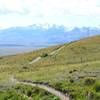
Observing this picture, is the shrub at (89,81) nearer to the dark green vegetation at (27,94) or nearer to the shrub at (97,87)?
the shrub at (97,87)

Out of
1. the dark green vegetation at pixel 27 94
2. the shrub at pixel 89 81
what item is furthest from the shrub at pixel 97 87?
the dark green vegetation at pixel 27 94

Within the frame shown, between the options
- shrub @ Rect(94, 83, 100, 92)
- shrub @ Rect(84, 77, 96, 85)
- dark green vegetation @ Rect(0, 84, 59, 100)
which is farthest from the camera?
shrub @ Rect(84, 77, 96, 85)

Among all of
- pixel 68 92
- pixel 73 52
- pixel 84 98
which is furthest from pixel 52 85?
pixel 73 52

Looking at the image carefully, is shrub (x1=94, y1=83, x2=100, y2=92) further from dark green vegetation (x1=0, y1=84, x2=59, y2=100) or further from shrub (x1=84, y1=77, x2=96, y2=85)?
dark green vegetation (x1=0, y1=84, x2=59, y2=100)

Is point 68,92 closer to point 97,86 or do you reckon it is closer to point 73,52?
point 97,86

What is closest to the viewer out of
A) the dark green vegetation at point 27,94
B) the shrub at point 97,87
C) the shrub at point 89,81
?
the shrub at point 97,87

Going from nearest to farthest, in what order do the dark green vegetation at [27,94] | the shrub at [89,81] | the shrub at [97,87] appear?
the shrub at [97,87] → the dark green vegetation at [27,94] → the shrub at [89,81]

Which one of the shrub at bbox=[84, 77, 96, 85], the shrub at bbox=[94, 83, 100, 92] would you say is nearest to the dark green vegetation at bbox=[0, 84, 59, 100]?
the shrub at bbox=[94, 83, 100, 92]

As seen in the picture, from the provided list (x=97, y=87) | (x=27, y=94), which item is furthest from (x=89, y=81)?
(x=27, y=94)

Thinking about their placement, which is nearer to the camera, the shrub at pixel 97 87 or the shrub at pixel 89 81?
the shrub at pixel 97 87

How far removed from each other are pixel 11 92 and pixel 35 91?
3964mm

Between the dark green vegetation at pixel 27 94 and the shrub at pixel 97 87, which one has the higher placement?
the shrub at pixel 97 87

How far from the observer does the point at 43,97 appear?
53.2 m

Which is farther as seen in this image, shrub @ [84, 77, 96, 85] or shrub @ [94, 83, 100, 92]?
shrub @ [84, 77, 96, 85]
